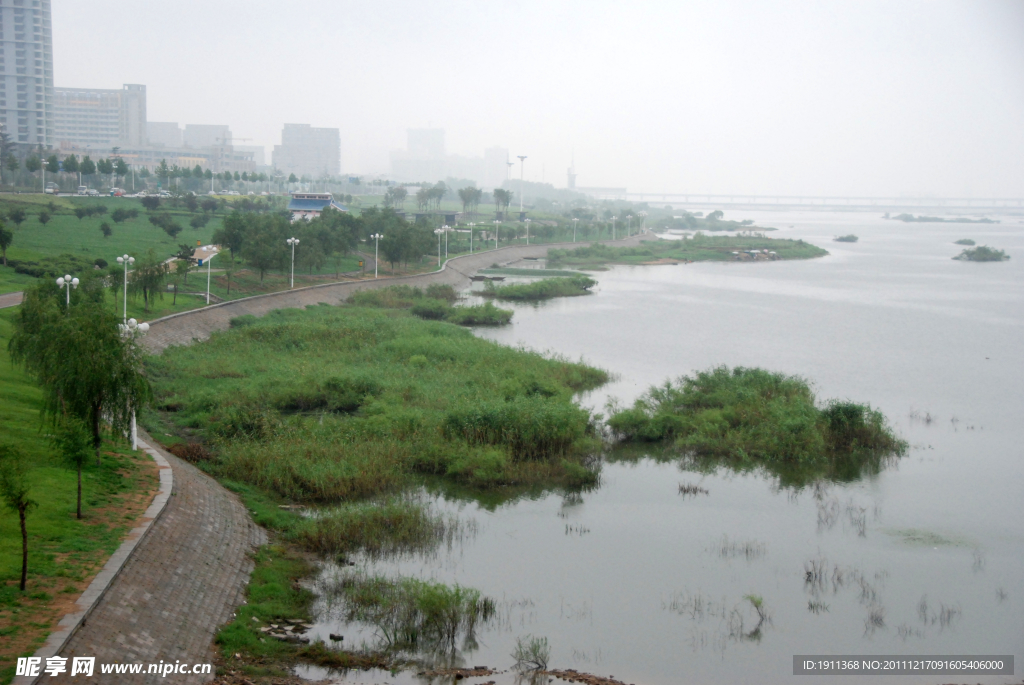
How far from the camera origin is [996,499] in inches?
611

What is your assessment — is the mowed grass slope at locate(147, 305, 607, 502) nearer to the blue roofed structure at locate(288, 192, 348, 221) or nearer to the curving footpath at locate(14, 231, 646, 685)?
the curving footpath at locate(14, 231, 646, 685)

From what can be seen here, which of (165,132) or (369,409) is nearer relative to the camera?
(369,409)

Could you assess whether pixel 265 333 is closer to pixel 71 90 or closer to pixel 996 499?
pixel 996 499

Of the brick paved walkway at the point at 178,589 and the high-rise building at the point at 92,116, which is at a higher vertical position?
the high-rise building at the point at 92,116

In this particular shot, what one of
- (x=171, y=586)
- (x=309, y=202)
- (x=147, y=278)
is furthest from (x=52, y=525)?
(x=309, y=202)

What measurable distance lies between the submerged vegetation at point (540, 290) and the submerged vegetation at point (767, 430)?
78.8 feet

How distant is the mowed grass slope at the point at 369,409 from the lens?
14.8 m

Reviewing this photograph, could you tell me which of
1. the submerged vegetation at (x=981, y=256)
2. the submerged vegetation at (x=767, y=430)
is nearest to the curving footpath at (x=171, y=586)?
the submerged vegetation at (x=767, y=430)

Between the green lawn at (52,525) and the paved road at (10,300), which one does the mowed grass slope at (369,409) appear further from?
the paved road at (10,300)

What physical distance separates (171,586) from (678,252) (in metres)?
71.5

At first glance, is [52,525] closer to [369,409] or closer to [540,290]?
[369,409]

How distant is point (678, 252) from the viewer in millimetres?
77625

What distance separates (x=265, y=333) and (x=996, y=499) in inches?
734

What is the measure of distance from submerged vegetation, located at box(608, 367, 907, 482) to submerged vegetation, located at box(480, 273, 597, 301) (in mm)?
24003
